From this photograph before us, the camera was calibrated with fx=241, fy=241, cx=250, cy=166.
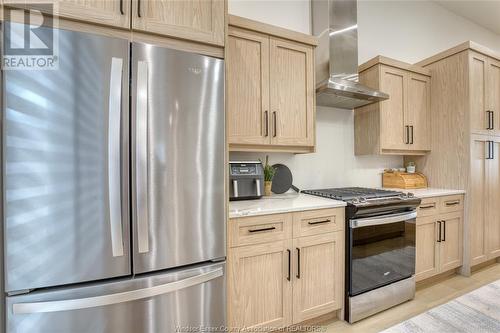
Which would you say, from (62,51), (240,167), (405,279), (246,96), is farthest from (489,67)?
(62,51)

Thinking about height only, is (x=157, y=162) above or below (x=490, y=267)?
above

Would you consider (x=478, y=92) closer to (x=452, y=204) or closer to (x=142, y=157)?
(x=452, y=204)

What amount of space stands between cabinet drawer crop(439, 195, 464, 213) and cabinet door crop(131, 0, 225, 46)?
2676mm

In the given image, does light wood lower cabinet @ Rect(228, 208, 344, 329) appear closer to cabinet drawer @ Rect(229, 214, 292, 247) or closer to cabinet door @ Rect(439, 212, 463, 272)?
cabinet drawer @ Rect(229, 214, 292, 247)

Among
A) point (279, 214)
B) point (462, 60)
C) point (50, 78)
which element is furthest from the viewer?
point (462, 60)

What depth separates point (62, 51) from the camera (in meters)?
1.05

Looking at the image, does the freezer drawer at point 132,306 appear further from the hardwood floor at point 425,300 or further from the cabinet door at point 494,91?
the cabinet door at point 494,91

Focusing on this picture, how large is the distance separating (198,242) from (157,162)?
1.55 ft

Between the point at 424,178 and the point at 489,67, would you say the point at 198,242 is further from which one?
the point at 489,67

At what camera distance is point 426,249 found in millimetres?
2396

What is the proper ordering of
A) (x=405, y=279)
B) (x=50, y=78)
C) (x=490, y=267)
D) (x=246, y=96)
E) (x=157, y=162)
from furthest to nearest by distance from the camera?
(x=490, y=267) → (x=405, y=279) → (x=246, y=96) → (x=157, y=162) → (x=50, y=78)

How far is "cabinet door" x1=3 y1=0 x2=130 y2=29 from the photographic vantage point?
3.53 feet

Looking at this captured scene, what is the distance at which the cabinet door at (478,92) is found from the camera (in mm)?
2598

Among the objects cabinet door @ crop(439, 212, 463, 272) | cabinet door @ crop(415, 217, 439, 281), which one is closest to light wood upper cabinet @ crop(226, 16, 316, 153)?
cabinet door @ crop(415, 217, 439, 281)
